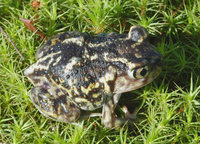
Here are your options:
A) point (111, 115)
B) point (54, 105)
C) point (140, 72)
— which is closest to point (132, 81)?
point (140, 72)

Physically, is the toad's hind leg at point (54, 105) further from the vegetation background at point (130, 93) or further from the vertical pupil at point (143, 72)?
the vertical pupil at point (143, 72)

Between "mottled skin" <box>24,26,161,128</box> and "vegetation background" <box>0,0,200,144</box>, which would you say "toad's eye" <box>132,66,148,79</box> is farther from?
"vegetation background" <box>0,0,200,144</box>

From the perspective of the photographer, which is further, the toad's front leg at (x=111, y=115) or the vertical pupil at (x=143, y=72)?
the toad's front leg at (x=111, y=115)

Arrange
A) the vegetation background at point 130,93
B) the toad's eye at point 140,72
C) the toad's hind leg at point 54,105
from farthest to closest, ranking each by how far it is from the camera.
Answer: the vegetation background at point 130,93 < the toad's hind leg at point 54,105 < the toad's eye at point 140,72

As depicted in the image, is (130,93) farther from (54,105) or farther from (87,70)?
(54,105)

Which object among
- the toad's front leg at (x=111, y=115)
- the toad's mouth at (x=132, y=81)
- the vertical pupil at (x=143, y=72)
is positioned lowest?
the toad's front leg at (x=111, y=115)

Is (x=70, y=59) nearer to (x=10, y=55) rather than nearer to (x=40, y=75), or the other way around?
(x=40, y=75)

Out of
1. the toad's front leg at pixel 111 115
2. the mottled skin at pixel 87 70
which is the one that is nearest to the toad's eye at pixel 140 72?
the mottled skin at pixel 87 70

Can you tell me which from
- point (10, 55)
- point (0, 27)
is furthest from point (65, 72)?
point (0, 27)
